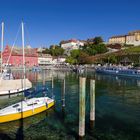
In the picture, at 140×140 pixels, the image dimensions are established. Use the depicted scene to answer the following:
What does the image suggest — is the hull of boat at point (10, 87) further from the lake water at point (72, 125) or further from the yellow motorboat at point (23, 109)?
the yellow motorboat at point (23, 109)

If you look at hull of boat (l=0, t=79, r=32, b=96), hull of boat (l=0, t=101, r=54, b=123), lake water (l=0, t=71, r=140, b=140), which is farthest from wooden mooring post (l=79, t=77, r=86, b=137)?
hull of boat (l=0, t=79, r=32, b=96)

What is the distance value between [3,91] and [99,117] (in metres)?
23.7

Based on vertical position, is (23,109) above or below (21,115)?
above

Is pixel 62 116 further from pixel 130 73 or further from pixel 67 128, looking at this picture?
pixel 130 73

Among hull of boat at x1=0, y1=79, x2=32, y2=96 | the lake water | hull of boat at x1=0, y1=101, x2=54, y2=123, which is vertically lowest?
the lake water

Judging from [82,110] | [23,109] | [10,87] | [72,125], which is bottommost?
[72,125]

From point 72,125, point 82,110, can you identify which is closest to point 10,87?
point 72,125

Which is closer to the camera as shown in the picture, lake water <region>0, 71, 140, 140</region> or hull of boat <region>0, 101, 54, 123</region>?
lake water <region>0, 71, 140, 140</region>

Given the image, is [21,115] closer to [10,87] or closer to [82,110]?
[82,110]

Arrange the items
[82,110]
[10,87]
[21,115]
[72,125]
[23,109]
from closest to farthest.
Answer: [82,110], [72,125], [21,115], [23,109], [10,87]

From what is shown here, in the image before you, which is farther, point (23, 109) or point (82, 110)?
point (23, 109)

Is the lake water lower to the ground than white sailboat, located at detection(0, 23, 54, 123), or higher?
lower

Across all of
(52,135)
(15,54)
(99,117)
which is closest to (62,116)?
(99,117)

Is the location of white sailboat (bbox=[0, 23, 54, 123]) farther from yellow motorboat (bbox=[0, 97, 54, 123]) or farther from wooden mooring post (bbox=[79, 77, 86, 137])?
wooden mooring post (bbox=[79, 77, 86, 137])
